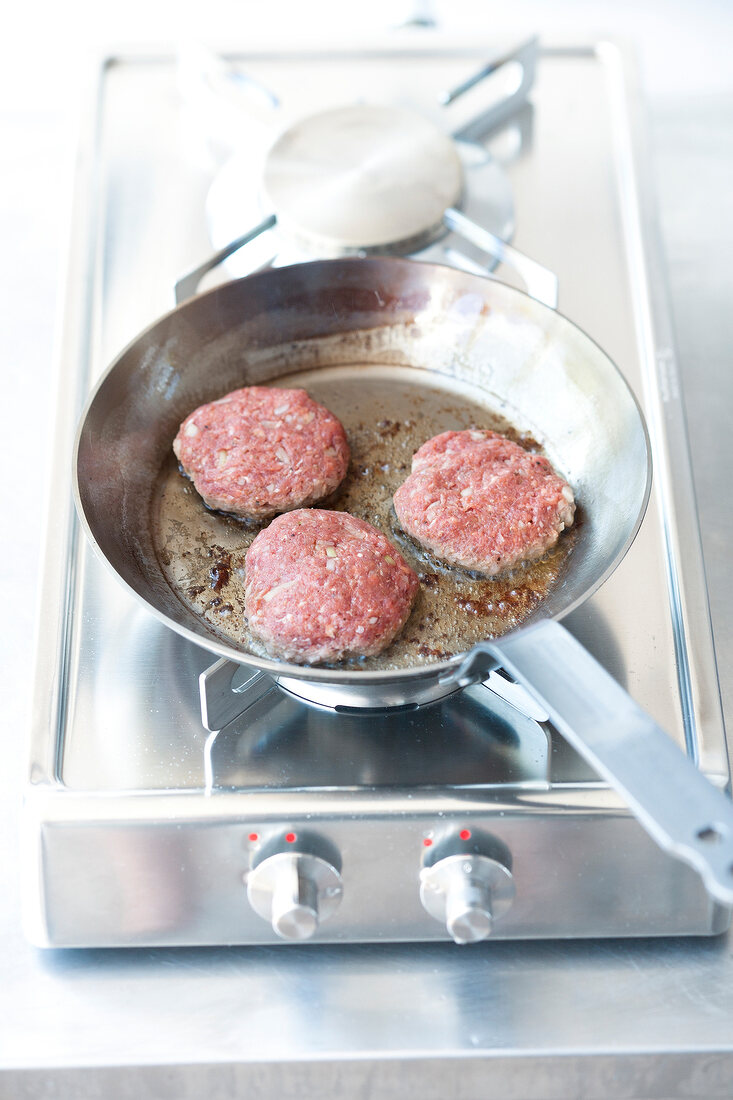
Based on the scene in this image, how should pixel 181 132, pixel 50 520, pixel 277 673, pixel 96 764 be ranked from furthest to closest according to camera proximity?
pixel 181 132 → pixel 50 520 → pixel 96 764 → pixel 277 673

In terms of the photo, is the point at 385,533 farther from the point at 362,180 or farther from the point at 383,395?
the point at 362,180

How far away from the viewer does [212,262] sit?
5.06 feet

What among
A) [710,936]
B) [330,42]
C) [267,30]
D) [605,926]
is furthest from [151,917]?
[267,30]

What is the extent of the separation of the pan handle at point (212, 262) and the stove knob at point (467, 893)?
33.5 inches

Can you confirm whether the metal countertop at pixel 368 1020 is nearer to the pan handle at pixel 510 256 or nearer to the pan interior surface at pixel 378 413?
the pan interior surface at pixel 378 413

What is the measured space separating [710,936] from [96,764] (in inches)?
28.2

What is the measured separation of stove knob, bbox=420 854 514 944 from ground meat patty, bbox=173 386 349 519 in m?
0.51

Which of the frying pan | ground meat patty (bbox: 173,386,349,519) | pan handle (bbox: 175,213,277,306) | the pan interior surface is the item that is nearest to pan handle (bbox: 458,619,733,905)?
the frying pan

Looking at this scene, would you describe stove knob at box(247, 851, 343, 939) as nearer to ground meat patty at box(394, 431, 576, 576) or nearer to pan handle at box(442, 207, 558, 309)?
ground meat patty at box(394, 431, 576, 576)

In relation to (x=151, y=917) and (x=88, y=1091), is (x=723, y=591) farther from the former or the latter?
(x=88, y=1091)

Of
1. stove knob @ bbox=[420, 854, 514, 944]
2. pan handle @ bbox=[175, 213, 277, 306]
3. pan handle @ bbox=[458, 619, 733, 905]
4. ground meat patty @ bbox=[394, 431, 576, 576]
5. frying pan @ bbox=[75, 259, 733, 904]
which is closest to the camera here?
→ pan handle @ bbox=[458, 619, 733, 905]

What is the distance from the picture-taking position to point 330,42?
1979 millimetres

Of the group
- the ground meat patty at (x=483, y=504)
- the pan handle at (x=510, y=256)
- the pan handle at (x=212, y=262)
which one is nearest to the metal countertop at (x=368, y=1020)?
the ground meat patty at (x=483, y=504)

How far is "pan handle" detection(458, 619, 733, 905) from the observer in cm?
84
